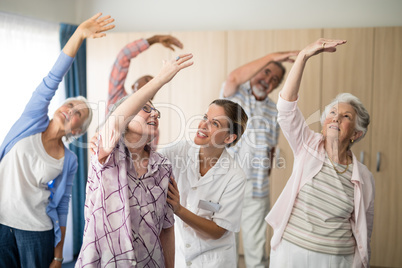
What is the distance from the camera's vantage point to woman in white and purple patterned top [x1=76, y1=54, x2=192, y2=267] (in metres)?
1.48

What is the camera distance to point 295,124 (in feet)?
6.36

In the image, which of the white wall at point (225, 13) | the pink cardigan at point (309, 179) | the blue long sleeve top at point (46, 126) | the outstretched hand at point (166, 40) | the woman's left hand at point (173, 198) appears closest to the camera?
the woman's left hand at point (173, 198)

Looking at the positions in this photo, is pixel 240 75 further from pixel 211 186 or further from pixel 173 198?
pixel 173 198

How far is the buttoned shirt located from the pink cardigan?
0.77 feet

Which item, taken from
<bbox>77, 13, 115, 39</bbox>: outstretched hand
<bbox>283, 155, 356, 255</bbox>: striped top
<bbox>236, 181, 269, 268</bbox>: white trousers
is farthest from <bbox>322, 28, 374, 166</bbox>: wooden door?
<bbox>77, 13, 115, 39</bbox>: outstretched hand

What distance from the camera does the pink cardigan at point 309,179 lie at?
1.98 metres

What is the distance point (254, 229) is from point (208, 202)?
4.37 ft

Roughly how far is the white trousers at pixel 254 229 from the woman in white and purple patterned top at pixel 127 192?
157 centimetres

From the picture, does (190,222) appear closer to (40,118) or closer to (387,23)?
(40,118)

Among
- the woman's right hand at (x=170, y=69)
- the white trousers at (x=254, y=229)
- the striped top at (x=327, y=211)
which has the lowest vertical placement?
the white trousers at (x=254, y=229)

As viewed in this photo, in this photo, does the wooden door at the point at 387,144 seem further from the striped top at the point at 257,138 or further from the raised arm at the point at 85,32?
the raised arm at the point at 85,32

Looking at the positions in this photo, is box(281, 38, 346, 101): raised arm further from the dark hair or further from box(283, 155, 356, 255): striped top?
box(283, 155, 356, 255): striped top

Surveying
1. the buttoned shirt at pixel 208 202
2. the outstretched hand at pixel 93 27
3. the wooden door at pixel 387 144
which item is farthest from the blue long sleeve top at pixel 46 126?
the wooden door at pixel 387 144

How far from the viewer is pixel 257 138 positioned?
3195mm
